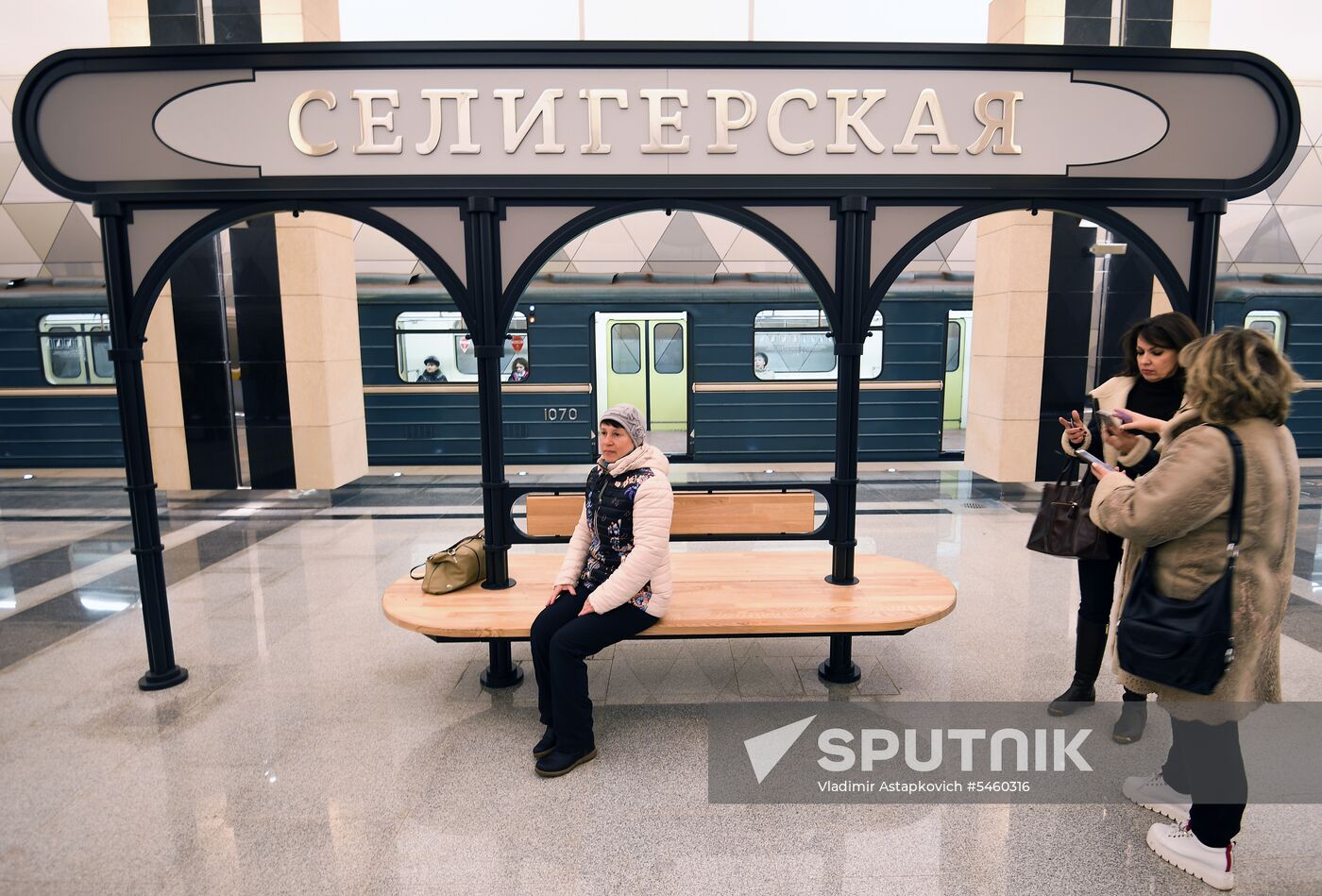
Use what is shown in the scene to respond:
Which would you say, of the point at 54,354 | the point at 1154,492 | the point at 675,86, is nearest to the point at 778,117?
the point at 675,86

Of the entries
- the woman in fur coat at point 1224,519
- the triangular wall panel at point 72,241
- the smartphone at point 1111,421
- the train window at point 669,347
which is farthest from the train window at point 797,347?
the triangular wall panel at point 72,241

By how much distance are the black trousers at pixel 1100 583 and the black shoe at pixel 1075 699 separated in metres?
0.35

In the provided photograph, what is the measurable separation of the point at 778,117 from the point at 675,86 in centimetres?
49

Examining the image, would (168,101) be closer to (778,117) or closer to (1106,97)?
(778,117)

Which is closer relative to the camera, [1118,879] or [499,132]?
[1118,879]

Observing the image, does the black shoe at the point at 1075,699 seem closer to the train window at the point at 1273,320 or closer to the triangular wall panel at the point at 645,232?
the triangular wall panel at the point at 645,232

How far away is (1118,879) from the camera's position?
2336 mm

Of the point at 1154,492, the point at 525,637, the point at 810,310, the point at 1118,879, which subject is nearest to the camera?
the point at 1154,492

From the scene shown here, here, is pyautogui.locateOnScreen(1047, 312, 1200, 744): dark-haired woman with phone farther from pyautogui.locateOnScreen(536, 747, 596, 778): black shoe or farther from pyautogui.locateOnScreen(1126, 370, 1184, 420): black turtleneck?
pyautogui.locateOnScreen(536, 747, 596, 778): black shoe

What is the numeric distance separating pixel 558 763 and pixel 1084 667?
2.44 m

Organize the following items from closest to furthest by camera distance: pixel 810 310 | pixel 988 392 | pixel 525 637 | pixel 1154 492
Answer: pixel 1154 492, pixel 525 637, pixel 988 392, pixel 810 310

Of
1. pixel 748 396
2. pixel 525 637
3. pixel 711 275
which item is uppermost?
pixel 711 275

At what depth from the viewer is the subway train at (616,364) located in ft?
29.0

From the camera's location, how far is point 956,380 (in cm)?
1145
